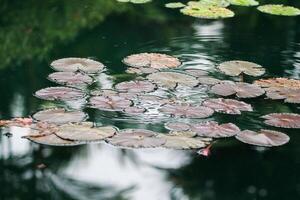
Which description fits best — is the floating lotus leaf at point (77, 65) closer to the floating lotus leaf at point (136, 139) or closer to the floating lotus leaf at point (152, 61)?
the floating lotus leaf at point (152, 61)

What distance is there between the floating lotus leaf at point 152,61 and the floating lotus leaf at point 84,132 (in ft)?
3.53

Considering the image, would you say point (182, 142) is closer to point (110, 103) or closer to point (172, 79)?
point (110, 103)

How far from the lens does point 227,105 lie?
3557 mm

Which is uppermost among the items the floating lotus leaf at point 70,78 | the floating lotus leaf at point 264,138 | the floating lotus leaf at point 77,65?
the floating lotus leaf at point 77,65

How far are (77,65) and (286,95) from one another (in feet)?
4.80

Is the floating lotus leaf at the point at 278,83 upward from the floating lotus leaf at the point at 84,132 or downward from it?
upward

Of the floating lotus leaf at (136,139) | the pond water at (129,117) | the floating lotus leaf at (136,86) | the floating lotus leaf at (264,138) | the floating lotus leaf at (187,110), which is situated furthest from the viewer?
the floating lotus leaf at (136,86)

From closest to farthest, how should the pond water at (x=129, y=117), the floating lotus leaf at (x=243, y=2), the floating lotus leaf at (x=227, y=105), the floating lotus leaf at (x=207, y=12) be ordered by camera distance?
1. the pond water at (x=129, y=117)
2. the floating lotus leaf at (x=227, y=105)
3. the floating lotus leaf at (x=207, y=12)
4. the floating lotus leaf at (x=243, y=2)

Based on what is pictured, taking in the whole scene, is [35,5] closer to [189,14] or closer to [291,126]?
[189,14]

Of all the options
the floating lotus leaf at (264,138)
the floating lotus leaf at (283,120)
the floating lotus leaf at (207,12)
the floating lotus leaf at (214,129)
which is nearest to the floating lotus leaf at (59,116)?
the floating lotus leaf at (214,129)

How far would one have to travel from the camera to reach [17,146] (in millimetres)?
3061

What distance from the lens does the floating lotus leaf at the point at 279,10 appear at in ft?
19.6

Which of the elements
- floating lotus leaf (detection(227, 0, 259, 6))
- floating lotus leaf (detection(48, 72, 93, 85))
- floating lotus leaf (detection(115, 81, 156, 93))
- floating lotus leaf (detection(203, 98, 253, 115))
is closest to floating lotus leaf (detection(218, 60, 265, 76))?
floating lotus leaf (detection(203, 98, 253, 115))

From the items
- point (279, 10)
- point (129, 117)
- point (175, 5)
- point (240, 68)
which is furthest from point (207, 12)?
point (129, 117)
